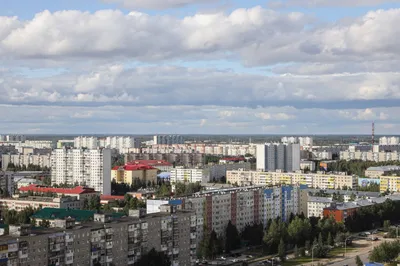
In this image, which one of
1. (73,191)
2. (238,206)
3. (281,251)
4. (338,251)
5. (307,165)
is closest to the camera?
(281,251)

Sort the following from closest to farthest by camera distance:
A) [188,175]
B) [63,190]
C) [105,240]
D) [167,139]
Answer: [105,240] → [63,190] → [188,175] → [167,139]

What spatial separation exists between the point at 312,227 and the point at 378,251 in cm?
514

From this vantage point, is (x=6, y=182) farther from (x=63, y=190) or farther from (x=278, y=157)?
(x=278, y=157)

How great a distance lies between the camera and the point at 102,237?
16.0 meters

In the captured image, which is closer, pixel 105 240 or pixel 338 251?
pixel 105 240

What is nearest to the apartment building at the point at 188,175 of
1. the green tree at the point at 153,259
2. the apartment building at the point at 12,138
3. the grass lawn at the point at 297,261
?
the grass lawn at the point at 297,261

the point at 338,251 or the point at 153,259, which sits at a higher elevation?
the point at 153,259

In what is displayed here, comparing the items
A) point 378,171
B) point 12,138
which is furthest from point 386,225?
point 12,138

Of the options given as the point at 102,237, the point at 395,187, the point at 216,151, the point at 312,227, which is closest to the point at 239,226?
the point at 312,227

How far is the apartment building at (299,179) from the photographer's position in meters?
42.4

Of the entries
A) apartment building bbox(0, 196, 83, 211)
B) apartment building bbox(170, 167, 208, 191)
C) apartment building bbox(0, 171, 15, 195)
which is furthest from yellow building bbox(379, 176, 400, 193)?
apartment building bbox(0, 171, 15, 195)

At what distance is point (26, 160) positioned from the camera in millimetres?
57344

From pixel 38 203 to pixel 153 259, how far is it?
14466 millimetres

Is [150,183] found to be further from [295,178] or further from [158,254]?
[158,254]
